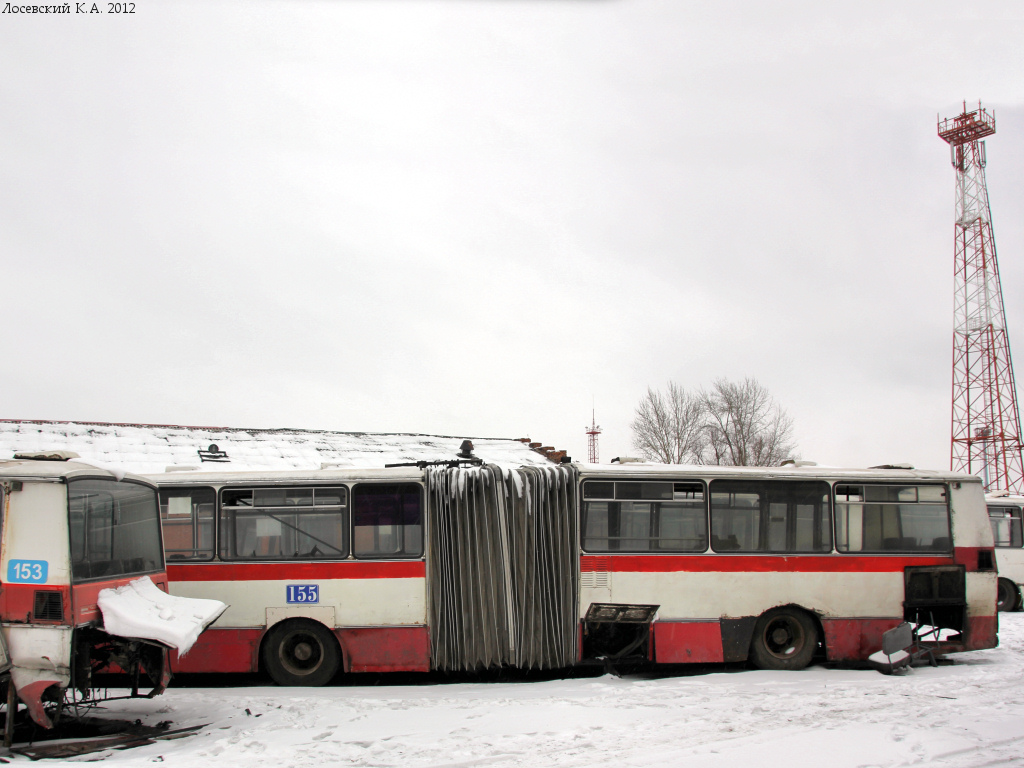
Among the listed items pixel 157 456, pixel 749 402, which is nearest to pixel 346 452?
pixel 157 456

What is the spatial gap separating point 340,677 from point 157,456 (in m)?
14.0

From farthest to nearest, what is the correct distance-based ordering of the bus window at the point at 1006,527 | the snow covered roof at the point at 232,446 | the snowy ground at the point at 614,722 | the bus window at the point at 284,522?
1. the snow covered roof at the point at 232,446
2. the bus window at the point at 1006,527
3. the bus window at the point at 284,522
4. the snowy ground at the point at 614,722

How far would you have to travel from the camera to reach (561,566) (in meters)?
10.0

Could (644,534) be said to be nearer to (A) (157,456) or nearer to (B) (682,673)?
(B) (682,673)

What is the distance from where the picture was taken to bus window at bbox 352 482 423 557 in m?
9.88

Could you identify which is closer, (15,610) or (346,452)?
(15,610)

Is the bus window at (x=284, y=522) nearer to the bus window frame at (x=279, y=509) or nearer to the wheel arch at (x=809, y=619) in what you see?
the bus window frame at (x=279, y=509)

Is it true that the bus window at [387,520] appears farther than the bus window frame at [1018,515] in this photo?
No

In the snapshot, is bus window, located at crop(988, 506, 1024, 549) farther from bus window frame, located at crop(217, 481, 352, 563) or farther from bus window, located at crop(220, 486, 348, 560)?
bus window, located at crop(220, 486, 348, 560)

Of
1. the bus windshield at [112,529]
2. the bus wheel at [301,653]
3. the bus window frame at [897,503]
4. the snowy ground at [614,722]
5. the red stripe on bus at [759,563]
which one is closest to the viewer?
the snowy ground at [614,722]

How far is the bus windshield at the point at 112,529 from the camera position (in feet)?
23.1

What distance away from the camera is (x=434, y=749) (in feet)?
21.0

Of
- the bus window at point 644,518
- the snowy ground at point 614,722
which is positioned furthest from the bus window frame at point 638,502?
the snowy ground at point 614,722

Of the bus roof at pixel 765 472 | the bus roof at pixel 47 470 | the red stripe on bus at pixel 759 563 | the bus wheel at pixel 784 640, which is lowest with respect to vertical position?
the bus wheel at pixel 784 640
